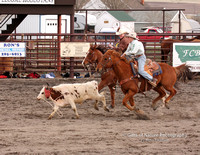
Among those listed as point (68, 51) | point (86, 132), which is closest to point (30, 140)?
point (86, 132)

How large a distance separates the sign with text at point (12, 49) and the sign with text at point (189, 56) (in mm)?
5224

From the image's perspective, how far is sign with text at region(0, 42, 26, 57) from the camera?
15.5 metres

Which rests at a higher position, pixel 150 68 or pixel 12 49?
pixel 12 49

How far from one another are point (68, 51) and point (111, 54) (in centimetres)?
730

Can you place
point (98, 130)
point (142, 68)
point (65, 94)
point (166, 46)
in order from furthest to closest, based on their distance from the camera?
point (166, 46) < point (142, 68) < point (65, 94) < point (98, 130)

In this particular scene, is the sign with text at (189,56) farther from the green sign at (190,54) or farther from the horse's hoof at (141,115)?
the horse's hoof at (141,115)

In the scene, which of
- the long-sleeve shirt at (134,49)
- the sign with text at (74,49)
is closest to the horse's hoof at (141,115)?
the long-sleeve shirt at (134,49)

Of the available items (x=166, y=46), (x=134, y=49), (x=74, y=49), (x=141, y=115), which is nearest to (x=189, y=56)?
(x=166, y=46)

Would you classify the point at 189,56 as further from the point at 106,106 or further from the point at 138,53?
the point at 138,53

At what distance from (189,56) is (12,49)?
238 inches

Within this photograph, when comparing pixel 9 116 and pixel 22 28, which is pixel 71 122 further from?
pixel 22 28

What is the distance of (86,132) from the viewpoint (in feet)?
22.4

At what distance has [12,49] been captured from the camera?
15.6m

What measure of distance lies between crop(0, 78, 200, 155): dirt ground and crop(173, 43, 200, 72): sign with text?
456 centimetres
